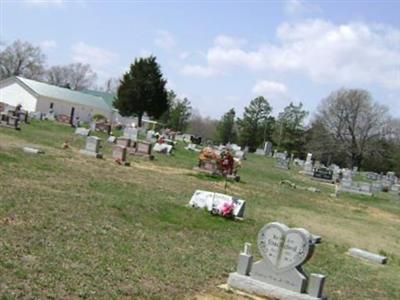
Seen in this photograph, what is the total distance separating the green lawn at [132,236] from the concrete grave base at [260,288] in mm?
314

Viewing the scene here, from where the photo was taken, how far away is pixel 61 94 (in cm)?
7875

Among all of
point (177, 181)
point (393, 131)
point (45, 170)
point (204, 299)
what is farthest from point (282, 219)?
point (393, 131)

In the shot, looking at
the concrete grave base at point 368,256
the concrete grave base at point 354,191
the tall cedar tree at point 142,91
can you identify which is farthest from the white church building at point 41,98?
the concrete grave base at point 368,256

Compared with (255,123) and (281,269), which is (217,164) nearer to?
(281,269)

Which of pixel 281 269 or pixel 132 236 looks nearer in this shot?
pixel 281 269

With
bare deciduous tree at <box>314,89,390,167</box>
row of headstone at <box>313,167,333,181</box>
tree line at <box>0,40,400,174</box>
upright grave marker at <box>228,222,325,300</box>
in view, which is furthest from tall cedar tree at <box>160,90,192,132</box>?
upright grave marker at <box>228,222,325,300</box>

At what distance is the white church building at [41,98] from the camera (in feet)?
243

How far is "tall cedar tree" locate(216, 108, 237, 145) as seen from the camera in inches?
3770

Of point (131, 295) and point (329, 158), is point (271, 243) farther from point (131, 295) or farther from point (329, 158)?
point (329, 158)

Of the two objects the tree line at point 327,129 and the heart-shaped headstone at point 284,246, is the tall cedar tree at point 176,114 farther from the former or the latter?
the heart-shaped headstone at point 284,246

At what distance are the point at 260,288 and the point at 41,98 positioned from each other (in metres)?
69.0

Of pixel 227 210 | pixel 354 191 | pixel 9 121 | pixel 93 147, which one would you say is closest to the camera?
pixel 227 210

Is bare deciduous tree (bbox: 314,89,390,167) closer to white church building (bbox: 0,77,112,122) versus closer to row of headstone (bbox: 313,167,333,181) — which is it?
white church building (bbox: 0,77,112,122)

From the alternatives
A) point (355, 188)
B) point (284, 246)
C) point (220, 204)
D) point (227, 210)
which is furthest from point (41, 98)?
point (284, 246)
